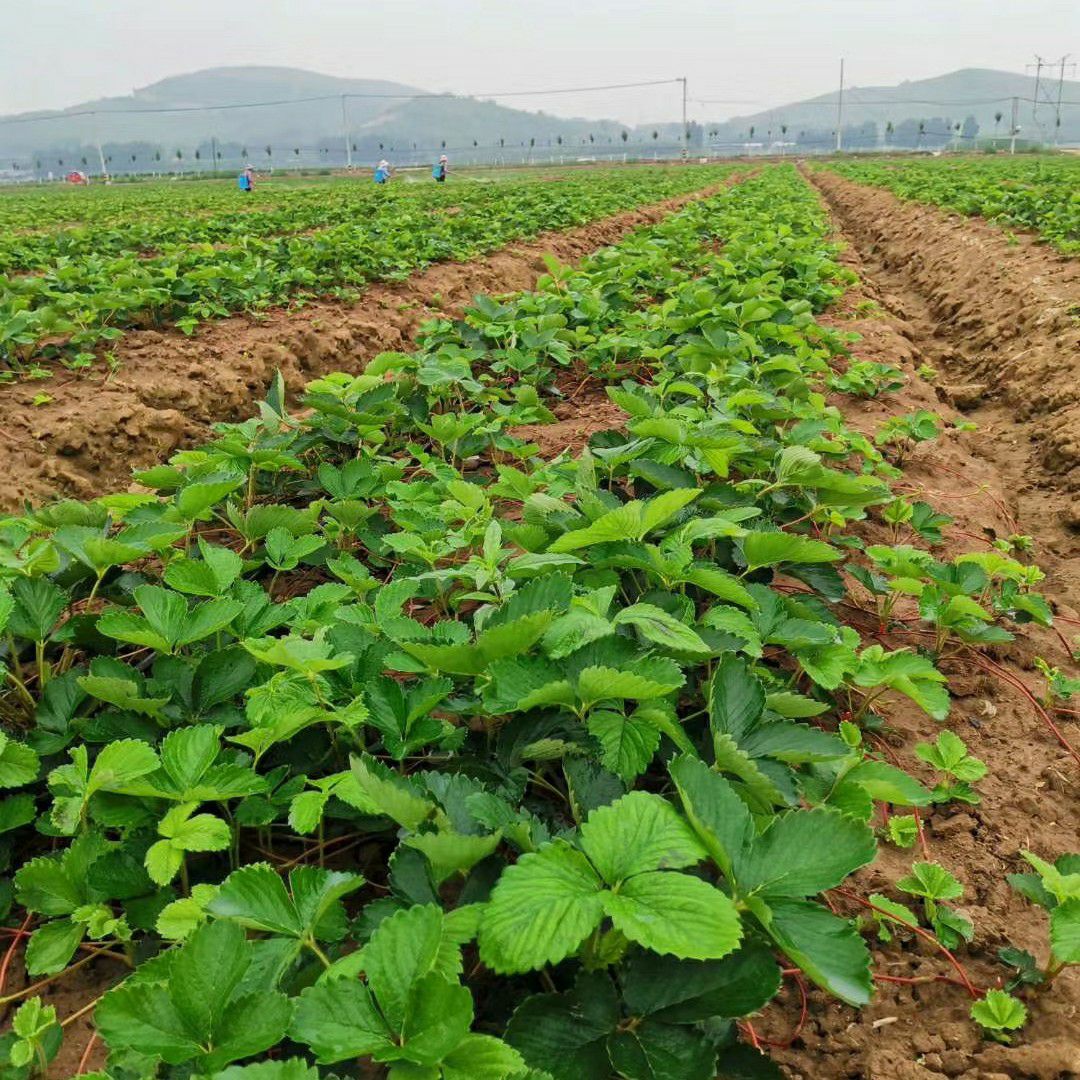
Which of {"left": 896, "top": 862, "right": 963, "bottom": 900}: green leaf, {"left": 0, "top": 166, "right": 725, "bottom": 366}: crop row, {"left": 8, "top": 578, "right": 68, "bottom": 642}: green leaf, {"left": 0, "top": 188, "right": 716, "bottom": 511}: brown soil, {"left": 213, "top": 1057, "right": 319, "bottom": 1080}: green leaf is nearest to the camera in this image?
{"left": 213, "top": 1057, "right": 319, "bottom": 1080}: green leaf

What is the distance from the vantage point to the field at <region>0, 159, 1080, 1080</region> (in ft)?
3.29

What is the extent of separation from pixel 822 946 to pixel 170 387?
4586mm

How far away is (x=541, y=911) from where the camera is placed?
95cm

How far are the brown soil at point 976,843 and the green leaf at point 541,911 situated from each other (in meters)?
0.59

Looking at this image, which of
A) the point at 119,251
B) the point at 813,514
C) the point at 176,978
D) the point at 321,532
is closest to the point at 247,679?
the point at 176,978

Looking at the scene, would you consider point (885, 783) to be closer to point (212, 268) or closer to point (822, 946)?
point (822, 946)

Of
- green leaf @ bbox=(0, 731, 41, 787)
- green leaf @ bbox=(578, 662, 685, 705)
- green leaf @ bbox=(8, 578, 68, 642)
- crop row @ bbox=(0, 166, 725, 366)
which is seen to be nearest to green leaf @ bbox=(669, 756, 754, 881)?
green leaf @ bbox=(578, 662, 685, 705)

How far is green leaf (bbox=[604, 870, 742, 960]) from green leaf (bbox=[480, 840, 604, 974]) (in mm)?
36

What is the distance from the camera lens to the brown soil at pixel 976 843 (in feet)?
4.22

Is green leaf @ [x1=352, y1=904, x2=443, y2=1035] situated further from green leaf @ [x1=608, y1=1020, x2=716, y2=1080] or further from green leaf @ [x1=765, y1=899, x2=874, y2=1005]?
green leaf @ [x1=765, y1=899, x2=874, y2=1005]

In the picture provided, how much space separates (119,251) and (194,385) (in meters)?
5.05

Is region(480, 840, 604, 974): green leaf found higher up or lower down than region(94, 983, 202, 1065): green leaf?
higher up

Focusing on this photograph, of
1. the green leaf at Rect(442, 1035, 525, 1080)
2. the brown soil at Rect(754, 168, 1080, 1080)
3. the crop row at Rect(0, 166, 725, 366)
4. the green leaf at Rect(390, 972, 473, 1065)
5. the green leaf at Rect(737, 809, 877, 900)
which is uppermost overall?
the crop row at Rect(0, 166, 725, 366)

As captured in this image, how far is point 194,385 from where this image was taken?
4.69 m
